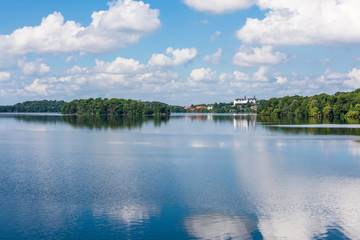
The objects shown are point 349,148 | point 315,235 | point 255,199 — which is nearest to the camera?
point 315,235

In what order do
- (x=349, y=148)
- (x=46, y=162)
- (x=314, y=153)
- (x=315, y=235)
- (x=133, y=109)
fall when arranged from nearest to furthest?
(x=315, y=235) < (x=46, y=162) < (x=314, y=153) < (x=349, y=148) < (x=133, y=109)

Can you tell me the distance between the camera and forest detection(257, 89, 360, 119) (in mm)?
114000

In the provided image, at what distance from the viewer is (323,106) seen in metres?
127

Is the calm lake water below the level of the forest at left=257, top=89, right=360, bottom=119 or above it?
below

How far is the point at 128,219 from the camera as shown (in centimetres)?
1361

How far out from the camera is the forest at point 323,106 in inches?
4488

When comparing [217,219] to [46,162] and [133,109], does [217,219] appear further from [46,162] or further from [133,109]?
Result: [133,109]

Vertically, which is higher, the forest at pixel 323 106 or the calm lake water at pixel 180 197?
the forest at pixel 323 106

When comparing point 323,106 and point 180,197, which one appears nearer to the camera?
point 180,197

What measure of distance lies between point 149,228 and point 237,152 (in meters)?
20.4

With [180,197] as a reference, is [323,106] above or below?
above

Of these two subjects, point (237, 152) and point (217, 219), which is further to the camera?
point (237, 152)

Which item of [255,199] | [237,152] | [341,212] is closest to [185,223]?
[255,199]

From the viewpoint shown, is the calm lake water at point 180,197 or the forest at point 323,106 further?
the forest at point 323,106
